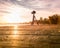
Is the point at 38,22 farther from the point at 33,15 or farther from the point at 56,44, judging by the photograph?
the point at 56,44

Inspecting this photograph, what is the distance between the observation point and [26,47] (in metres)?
7.43

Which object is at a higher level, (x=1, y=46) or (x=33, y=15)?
(x=33, y=15)

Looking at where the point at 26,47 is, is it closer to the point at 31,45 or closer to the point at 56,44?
the point at 31,45

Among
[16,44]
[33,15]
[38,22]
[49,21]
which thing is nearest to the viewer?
[16,44]

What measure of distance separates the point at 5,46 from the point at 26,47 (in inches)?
33.8

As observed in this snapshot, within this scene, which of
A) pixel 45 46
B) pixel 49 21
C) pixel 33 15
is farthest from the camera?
pixel 49 21

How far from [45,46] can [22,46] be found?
34.2 inches

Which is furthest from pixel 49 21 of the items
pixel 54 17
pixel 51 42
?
pixel 51 42

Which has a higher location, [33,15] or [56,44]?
[33,15]

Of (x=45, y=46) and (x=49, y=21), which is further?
(x=49, y=21)

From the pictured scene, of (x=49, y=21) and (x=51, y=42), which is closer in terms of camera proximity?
(x=51, y=42)

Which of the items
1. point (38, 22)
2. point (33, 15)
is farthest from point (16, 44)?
point (38, 22)

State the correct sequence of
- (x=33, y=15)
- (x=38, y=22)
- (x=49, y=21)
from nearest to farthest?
(x=33, y=15) < (x=38, y=22) < (x=49, y=21)

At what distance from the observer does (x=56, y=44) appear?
25.1 ft
